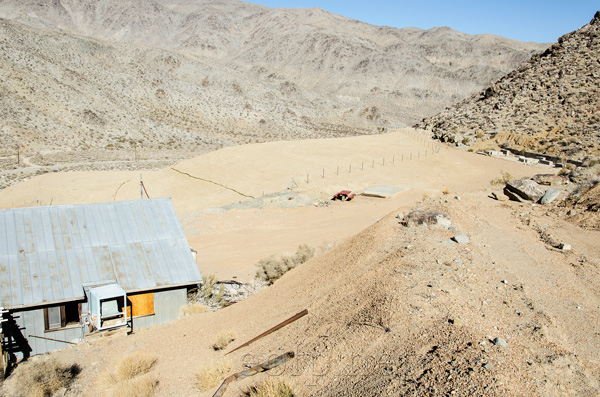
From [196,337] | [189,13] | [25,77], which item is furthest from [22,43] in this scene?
[189,13]

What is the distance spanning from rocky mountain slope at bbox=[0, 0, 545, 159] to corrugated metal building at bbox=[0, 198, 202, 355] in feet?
159

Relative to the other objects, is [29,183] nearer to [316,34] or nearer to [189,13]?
[316,34]

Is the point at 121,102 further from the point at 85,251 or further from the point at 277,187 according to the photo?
the point at 85,251

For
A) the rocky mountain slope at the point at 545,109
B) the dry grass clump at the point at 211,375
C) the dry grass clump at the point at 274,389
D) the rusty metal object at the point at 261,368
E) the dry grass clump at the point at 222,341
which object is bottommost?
the dry grass clump at the point at 222,341

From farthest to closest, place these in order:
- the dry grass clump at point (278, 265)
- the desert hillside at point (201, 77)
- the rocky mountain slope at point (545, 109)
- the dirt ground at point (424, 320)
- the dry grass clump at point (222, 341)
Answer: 1. the desert hillside at point (201, 77)
2. the rocky mountain slope at point (545, 109)
3. the dry grass clump at point (278, 265)
4. the dry grass clump at point (222, 341)
5. the dirt ground at point (424, 320)

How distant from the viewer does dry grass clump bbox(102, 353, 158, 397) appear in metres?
9.13

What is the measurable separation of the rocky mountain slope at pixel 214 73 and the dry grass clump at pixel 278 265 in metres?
50.4

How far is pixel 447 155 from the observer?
43188mm

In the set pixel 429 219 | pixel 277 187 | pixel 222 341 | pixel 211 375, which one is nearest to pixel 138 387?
pixel 211 375

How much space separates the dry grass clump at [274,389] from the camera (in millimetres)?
7500

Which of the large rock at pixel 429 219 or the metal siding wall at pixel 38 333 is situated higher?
the large rock at pixel 429 219

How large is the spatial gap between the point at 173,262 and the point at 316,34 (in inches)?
6078

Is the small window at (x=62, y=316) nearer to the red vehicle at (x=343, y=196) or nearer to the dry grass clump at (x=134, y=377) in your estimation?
the dry grass clump at (x=134, y=377)

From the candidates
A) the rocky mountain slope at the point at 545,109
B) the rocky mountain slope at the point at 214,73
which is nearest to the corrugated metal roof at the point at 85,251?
the rocky mountain slope at the point at 545,109
